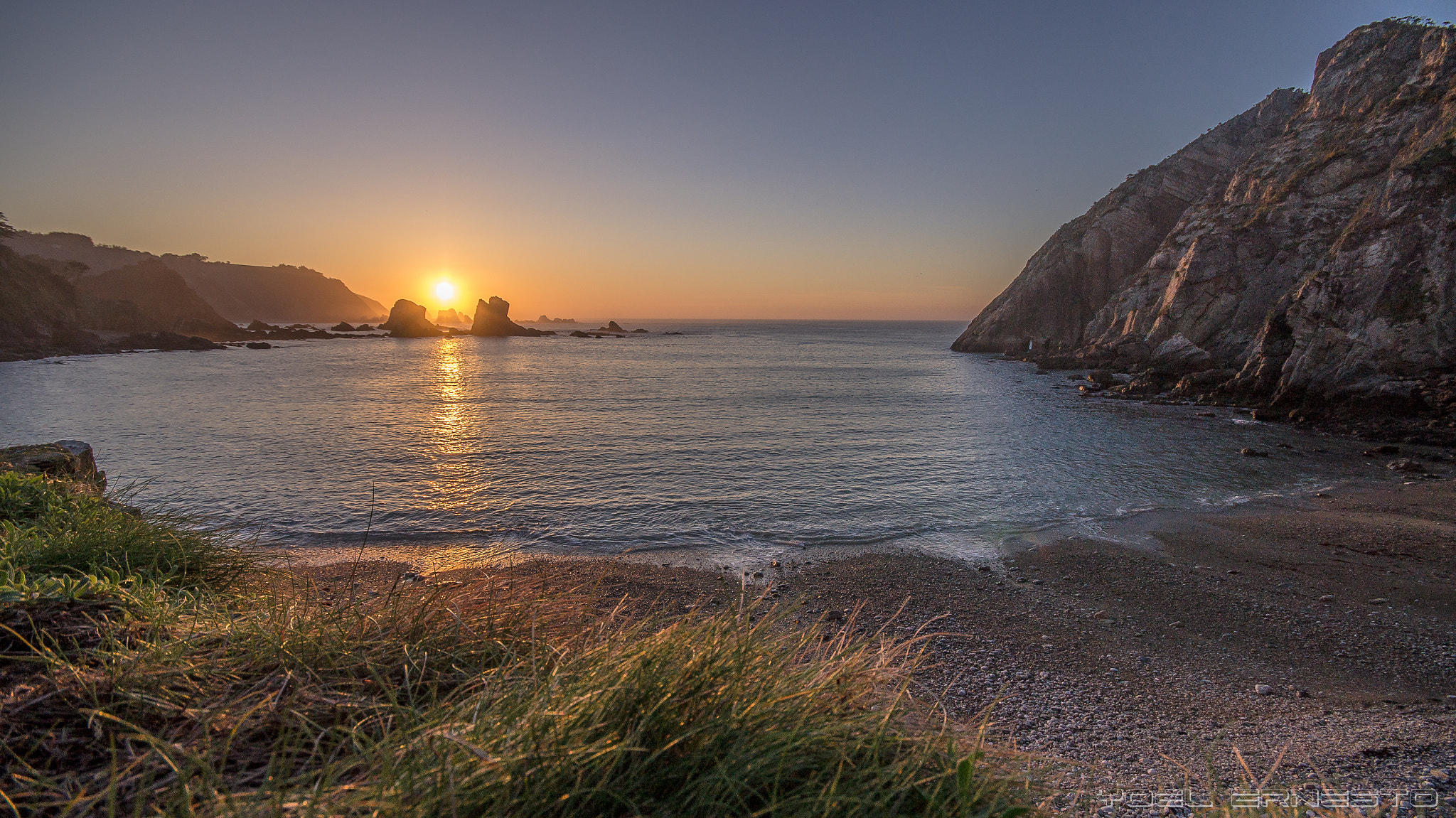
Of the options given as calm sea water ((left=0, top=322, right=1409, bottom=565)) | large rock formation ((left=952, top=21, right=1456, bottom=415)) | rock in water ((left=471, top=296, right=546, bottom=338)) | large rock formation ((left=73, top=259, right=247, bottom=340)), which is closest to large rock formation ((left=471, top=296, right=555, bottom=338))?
rock in water ((left=471, top=296, right=546, bottom=338))

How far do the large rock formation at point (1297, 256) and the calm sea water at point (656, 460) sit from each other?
17.0 ft

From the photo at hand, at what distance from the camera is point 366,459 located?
63.0ft

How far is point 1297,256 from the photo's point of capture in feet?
127

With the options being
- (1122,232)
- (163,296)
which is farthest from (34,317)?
(1122,232)

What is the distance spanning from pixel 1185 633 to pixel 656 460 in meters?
14.1

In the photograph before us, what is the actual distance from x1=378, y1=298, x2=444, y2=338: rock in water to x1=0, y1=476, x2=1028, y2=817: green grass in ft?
429

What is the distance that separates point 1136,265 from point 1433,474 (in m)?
62.2

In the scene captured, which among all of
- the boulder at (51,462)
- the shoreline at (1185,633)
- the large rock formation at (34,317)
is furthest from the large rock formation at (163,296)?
the shoreline at (1185,633)

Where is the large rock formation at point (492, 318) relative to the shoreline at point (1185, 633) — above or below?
above

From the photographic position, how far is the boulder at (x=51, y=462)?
7578 millimetres

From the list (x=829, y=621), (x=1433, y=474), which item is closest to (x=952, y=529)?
(x=829, y=621)

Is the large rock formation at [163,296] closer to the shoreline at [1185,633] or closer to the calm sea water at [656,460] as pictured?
the calm sea water at [656,460]

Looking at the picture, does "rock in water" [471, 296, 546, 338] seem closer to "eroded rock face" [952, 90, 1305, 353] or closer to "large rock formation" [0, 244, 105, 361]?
"large rock formation" [0, 244, 105, 361]

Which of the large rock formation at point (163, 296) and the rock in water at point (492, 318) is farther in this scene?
the rock in water at point (492, 318)
